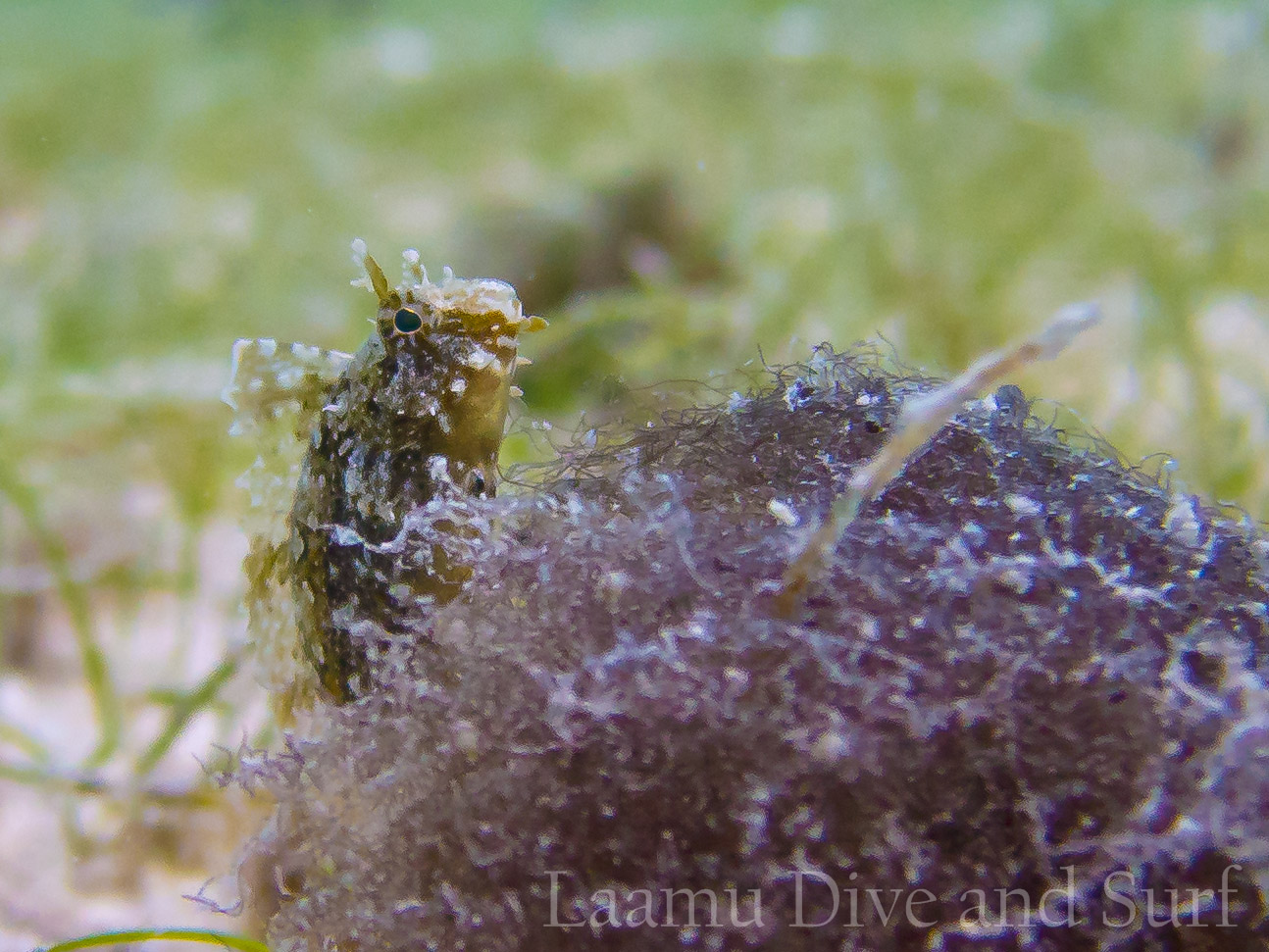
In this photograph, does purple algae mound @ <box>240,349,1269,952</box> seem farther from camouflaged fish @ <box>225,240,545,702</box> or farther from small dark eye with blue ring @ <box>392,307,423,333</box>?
small dark eye with blue ring @ <box>392,307,423,333</box>

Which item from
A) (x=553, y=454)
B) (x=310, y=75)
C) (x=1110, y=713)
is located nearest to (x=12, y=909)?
(x=553, y=454)

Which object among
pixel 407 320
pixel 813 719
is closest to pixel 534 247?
pixel 407 320

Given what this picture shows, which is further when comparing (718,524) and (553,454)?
(553,454)

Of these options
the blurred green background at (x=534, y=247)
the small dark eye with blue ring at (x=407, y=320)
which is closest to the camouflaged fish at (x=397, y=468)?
the small dark eye with blue ring at (x=407, y=320)

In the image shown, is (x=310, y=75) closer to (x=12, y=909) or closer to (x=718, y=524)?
(x=12, y=909)

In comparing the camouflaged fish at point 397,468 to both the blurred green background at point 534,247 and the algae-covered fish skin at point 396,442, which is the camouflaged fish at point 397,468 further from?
the blurred green background at point 534,247

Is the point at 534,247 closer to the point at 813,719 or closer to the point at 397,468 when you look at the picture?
the point at 397,468
